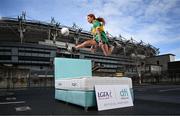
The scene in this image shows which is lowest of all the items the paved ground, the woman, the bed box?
the paved ground

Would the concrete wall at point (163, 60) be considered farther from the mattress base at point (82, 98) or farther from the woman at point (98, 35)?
the mattress base at point (82, 98)

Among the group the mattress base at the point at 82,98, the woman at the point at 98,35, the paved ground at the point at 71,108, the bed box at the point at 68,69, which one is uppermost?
the woman at the point at 98,35

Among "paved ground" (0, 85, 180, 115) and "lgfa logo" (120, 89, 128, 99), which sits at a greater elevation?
"lgfa logo" (120, 89, 128, 99)

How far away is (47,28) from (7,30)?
10816 millimetres

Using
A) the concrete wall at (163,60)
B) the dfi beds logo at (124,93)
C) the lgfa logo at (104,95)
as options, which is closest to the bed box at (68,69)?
the lgfa logo at (104,95)

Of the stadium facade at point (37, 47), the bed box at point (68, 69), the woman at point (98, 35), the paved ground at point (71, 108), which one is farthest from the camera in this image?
the stadium facade at point (37, 47)

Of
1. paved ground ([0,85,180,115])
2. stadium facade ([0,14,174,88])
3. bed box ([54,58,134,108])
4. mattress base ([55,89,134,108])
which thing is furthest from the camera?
stadium facade ([0,14,174,88])

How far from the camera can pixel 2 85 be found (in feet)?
78.2

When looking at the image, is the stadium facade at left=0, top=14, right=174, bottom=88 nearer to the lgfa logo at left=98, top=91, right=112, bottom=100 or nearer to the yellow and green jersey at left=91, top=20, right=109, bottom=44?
the yellow and green jersey at left=91, top=20, right=109, bottom=44

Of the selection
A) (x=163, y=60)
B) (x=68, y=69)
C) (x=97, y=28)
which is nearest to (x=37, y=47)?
(x=68, y=69)

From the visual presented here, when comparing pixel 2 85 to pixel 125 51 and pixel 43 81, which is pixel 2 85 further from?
pixel 125 51

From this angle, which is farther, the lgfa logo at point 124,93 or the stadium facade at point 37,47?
the stadium facade at point 37,47

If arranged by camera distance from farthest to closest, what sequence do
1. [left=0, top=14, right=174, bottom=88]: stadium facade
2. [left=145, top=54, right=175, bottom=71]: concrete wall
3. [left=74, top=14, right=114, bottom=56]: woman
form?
[left=145, top=54, right=175, bottom=71]: concrete wall < [left=0, top=14, right=174, bottom=88]: stadium facade < [left=74, top=14, right=114, bottom=56]: woman

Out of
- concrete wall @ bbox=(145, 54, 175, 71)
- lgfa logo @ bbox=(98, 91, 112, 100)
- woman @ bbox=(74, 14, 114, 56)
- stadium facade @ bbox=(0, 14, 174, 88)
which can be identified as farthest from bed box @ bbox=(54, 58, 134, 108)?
concrete wall @ bbox=(145, 54, 175, 71)
